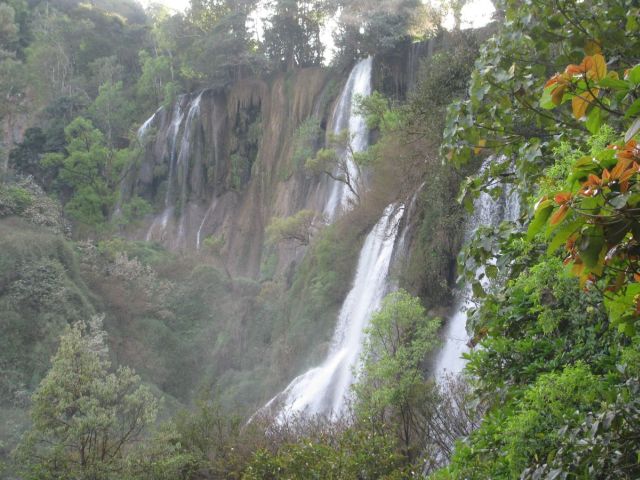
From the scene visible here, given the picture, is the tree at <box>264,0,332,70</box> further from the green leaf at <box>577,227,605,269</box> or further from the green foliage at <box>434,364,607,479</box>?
the green leaf at <box>577,227,605,269</box>

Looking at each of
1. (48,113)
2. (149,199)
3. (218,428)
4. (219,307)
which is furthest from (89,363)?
(48,113)

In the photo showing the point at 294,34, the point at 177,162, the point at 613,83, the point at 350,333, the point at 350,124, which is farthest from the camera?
the point at 177,162

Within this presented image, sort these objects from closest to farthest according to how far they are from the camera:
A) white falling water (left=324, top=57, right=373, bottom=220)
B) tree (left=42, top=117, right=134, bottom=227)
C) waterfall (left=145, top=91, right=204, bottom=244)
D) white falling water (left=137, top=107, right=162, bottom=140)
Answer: white falling water (left=324, top=57, right=373, bottom=220), tree (left=42, top=117, right=134, bottom=227), waterfall (left=145, top=91, right=204, bottom=244), white falling water (left=137, top=107, right=162, bottom=140)

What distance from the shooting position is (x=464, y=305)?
1388 centimetres

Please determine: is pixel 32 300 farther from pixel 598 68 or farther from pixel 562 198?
pixel 562 198

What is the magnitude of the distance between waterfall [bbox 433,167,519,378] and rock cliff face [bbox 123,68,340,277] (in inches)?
824

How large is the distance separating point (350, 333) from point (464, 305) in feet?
17.9

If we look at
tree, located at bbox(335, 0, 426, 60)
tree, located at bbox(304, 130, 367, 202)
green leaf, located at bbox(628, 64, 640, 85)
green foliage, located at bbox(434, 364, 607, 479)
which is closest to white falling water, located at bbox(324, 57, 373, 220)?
tree, located at bbox(304, 130, 367, 202)

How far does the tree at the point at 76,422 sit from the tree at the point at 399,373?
4.58 metres

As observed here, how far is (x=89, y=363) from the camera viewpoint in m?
13.5

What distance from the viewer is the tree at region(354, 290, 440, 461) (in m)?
11.5

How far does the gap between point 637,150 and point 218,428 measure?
12.7 metres

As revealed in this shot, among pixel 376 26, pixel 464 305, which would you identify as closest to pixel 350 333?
pixel 464 305

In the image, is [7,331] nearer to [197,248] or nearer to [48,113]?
[197,248]
